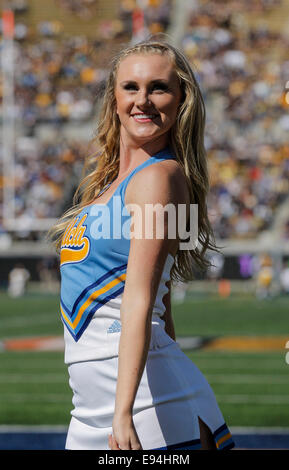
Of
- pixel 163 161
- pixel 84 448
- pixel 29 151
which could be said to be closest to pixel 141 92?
pixel 163 161

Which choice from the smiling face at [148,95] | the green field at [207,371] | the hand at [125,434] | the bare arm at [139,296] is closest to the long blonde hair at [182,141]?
the smiling face at [148,95]

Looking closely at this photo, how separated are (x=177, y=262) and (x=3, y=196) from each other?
2217 centimetres

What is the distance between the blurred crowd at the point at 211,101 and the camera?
22875mm

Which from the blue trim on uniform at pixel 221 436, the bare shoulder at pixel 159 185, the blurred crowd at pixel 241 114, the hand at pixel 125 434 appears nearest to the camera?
the hand at pixel 125 434

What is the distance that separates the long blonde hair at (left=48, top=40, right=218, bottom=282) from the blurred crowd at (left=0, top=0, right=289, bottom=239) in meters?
19.9

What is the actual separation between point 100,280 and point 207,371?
278 inches

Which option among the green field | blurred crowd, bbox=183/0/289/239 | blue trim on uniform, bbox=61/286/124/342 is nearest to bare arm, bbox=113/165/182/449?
blue trim on uniform, bbox=61/286/124/342

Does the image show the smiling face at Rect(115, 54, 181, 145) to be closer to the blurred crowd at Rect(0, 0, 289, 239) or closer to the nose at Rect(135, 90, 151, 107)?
the nose at Rect(135, 90, 151, 107)

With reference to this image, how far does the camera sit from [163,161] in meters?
1.92

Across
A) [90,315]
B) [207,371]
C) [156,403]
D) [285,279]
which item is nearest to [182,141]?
[90,315]

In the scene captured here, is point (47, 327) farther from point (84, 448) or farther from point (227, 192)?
point (84, 448)

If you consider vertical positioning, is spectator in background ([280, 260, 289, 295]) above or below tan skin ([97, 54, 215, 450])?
below

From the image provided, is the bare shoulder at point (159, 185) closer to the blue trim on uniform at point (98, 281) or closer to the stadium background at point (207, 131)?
the blue trim on uniform at point (98, 281)

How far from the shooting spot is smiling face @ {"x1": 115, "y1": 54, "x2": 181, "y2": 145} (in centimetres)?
196
